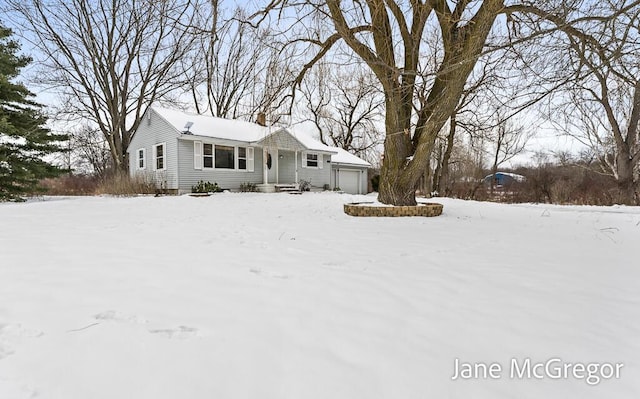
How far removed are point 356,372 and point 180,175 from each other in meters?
12.8

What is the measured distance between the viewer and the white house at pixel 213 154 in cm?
1266

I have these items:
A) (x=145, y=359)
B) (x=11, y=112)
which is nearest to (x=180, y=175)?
(x=11, y=112)

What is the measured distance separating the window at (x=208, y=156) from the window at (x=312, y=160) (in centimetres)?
534

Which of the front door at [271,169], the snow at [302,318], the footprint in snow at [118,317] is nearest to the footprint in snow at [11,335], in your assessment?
the snow at [302,318]

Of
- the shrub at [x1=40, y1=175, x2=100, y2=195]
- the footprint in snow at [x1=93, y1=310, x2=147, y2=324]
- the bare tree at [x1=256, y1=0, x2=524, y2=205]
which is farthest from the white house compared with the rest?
the footprint in snow at [x1=93, y1=310, x2=147, y2=324]

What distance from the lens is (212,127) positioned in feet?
45.9

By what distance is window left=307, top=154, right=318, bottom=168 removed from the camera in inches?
668

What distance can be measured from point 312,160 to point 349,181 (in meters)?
4.03

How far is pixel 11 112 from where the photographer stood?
32.1ft

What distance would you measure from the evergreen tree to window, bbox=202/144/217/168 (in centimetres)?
482

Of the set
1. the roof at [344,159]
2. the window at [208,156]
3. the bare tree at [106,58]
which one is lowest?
the window at [208,156]

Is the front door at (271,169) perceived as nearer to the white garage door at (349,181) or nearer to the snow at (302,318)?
the white garage door at (349,181)

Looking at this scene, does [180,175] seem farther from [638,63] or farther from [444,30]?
[638,63]

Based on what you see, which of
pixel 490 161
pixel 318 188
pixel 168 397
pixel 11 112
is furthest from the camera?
pixel 490 161
